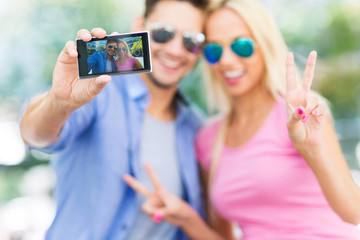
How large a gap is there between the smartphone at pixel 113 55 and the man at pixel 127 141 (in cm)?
22

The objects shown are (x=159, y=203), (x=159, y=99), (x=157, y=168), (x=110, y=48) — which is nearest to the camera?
(x=110, y=48)

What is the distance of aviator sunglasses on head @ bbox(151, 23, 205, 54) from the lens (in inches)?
61.1

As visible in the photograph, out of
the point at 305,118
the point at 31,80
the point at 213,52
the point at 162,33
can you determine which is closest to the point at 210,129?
the point at 213,52

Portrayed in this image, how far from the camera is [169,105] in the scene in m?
1.85

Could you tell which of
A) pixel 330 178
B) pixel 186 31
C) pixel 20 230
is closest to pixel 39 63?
pixel 20 230

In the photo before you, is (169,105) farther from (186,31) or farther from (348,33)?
(348,33)

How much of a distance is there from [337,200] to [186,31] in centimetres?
92

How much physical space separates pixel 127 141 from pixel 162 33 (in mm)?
485

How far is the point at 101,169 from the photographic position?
4.71ft

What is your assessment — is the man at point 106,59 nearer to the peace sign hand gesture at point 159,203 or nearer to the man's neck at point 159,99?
the peace sign hand gesture at point 159,203

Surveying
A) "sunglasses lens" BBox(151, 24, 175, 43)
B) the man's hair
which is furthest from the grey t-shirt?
the man's hair

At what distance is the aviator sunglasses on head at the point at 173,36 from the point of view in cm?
155

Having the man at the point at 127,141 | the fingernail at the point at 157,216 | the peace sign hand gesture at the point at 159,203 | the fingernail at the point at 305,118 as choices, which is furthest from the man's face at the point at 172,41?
the fingernail at the point at 305,118

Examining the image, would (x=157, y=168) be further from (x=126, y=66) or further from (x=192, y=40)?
(x=126, y=66)
